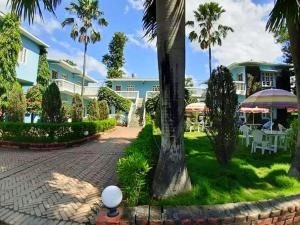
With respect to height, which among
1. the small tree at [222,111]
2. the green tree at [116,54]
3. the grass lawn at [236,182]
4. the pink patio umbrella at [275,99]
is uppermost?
the green tree at [116,54]

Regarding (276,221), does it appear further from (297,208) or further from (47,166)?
(47,166)

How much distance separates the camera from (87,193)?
21.4 ft

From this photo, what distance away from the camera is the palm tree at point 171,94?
216 inches

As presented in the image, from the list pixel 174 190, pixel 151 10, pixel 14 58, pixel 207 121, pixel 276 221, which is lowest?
pixel 276 221

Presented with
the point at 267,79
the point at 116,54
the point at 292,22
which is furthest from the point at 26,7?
the point at 116,54

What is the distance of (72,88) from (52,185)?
28284 mm

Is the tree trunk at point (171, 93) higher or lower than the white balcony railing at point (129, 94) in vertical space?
lower

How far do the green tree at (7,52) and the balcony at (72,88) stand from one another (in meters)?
9.44

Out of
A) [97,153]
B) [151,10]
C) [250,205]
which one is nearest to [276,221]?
[250,205]

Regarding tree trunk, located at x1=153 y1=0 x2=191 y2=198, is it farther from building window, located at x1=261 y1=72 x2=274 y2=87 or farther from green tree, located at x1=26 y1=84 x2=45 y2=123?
building window, located at x1=261 y1=72 x2=274 y2=87

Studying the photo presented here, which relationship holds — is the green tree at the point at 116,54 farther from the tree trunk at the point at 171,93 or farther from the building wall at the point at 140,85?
the tree trunk at the point at 171,93

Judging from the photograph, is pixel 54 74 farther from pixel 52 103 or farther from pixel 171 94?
pixel 171 94

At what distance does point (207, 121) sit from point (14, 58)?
58.4 ft

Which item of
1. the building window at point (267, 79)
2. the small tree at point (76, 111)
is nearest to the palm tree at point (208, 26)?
the building window at point (267, 79)
